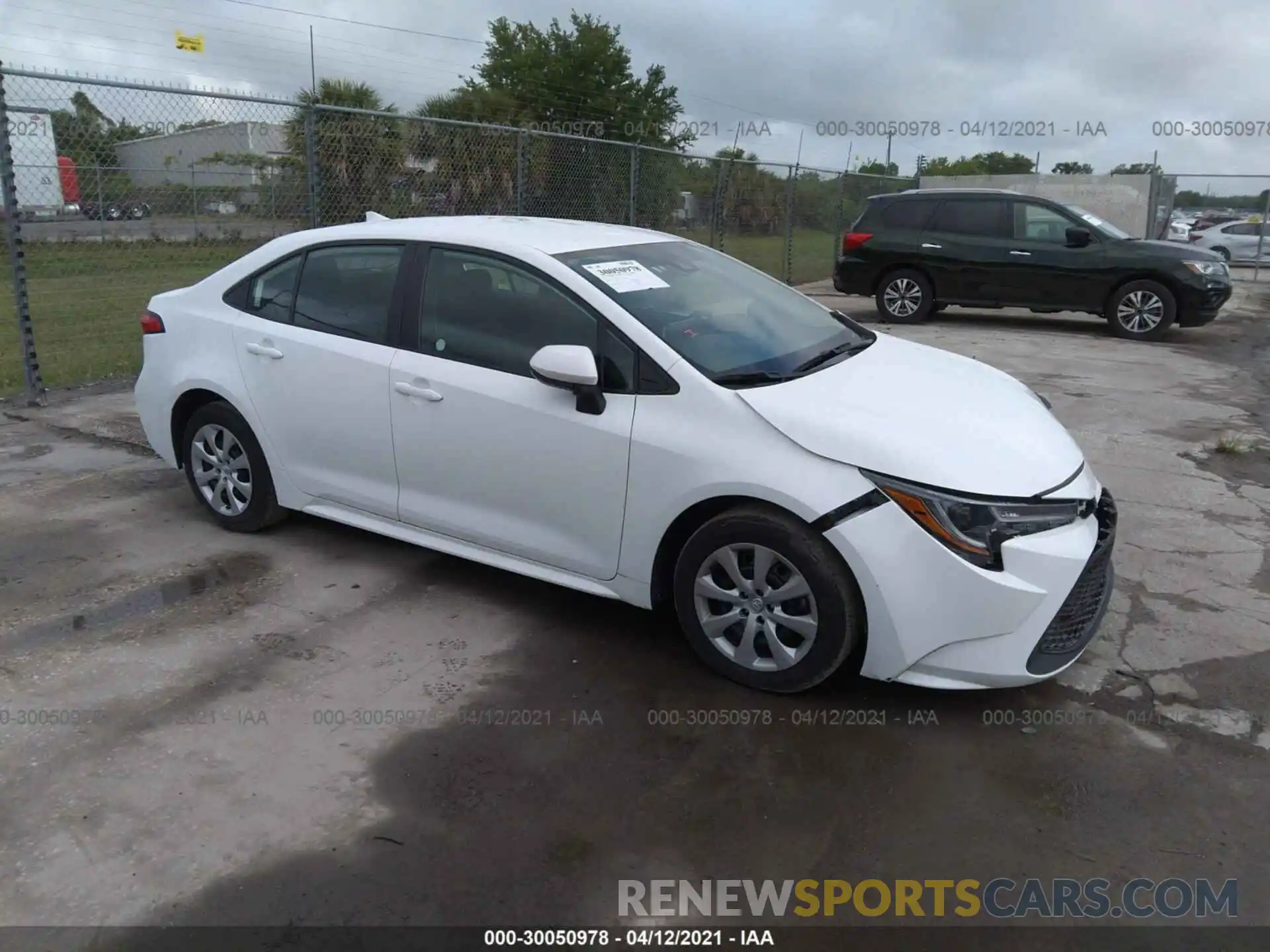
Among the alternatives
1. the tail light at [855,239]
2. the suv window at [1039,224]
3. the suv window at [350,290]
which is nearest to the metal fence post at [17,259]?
the suv window at [350,290]

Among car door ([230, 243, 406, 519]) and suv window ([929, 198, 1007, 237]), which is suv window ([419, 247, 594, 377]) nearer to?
car door ([230, 243, 406, 519])

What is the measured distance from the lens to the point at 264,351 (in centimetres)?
471

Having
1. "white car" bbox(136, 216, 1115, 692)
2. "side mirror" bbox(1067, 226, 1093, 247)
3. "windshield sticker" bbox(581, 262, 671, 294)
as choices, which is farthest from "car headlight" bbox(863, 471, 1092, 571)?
"side mirror" bbox(1067, 226, 1093, 247)

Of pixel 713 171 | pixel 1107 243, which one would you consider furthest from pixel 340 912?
pixel 713 171

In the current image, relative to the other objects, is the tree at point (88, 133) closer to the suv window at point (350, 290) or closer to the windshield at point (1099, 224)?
the suv window at point (350, 290)

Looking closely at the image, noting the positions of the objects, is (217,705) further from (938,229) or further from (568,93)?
(568,93)

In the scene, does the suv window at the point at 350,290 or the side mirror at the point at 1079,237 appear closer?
the suv window at the point at 350,290

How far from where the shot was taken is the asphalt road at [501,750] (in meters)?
2.76

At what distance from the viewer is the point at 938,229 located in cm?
1293

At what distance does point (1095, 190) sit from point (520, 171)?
18634mm

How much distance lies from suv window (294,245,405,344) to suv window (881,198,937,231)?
10047 mm

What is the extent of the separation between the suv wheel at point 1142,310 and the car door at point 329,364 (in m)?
10.4

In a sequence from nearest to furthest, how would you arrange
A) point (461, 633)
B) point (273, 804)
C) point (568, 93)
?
point (273, 804) < point (461, 633) < point (568, 93)

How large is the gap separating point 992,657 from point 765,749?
2.63 ft
